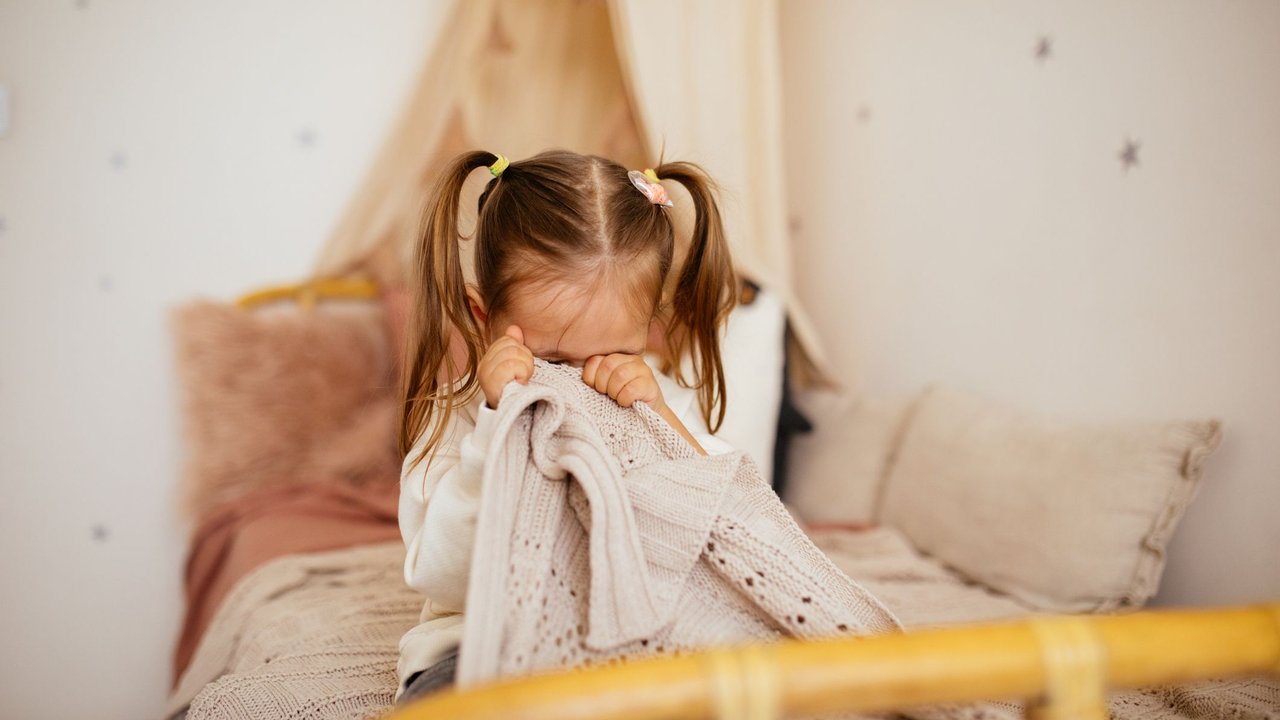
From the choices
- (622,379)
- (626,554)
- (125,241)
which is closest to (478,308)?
(622,379)

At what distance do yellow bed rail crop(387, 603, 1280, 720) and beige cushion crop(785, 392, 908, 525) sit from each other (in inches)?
42.9

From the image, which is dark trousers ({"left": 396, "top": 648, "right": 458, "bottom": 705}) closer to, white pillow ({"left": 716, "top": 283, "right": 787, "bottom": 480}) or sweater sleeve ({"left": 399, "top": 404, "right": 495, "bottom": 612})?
sweater sleeve ({"left": 399, "top": 404, "right": 495, "bottom": 612})

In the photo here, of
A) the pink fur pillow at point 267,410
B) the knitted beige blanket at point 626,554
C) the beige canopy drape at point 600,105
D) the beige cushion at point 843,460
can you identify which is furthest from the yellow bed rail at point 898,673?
the pink fur pillow at point 267,410

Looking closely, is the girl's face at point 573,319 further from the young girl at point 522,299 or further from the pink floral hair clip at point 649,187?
the pink floral hair clip at point 649,187

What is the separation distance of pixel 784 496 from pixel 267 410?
3.68ft

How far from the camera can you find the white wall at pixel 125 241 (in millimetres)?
1910

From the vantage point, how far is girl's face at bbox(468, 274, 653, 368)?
909mm

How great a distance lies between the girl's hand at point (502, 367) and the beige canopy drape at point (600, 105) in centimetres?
103

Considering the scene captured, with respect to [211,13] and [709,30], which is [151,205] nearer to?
[211,13]

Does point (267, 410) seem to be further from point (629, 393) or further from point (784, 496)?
point (629, 393)

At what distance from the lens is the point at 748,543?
0.77 metres

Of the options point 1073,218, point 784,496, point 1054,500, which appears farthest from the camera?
point 784,496

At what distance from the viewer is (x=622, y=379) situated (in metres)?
0.90

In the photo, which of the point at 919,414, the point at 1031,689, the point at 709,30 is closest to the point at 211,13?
the point at 709,30
